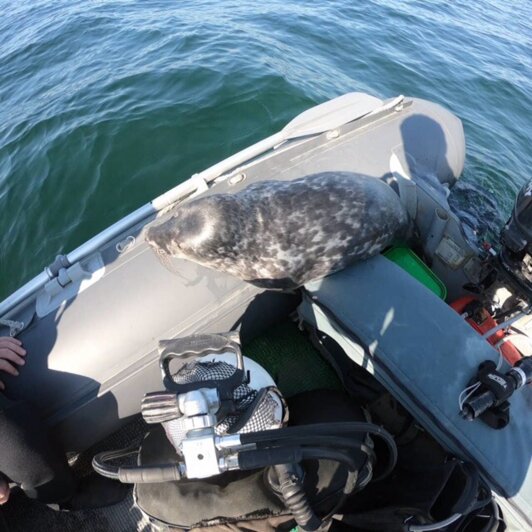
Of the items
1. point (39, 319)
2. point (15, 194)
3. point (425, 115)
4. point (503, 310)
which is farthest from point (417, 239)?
point (15, 194)

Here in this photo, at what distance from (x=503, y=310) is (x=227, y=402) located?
212 centimetres

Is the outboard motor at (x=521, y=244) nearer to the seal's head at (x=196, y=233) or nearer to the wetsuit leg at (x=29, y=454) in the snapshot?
the seal's head at (x=196, y=233)

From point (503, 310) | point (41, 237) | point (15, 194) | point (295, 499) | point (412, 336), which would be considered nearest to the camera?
point (295, 499)

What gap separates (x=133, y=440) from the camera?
2.91 m

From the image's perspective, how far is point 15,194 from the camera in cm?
487

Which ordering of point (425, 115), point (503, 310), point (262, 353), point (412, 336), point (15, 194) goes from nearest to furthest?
point (412, 336)
point (503, 310)
point (262, 353)
point (425, 115)
point (15, 194)

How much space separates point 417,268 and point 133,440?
8.00ft

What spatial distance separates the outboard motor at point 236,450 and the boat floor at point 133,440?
0.61m

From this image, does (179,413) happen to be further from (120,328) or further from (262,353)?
(262,353)

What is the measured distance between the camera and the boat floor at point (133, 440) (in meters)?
2.58

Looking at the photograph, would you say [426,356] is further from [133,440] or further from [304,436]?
[133,440]

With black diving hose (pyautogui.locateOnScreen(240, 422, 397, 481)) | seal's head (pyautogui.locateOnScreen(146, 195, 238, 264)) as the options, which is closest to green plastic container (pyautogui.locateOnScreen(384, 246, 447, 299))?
seal's head (pyautogui.locateOnScreen(146, 195, 238, 264))

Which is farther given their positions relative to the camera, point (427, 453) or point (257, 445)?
point (427, 453)

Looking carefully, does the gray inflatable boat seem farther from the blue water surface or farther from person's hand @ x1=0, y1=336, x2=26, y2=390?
the blue water surface
